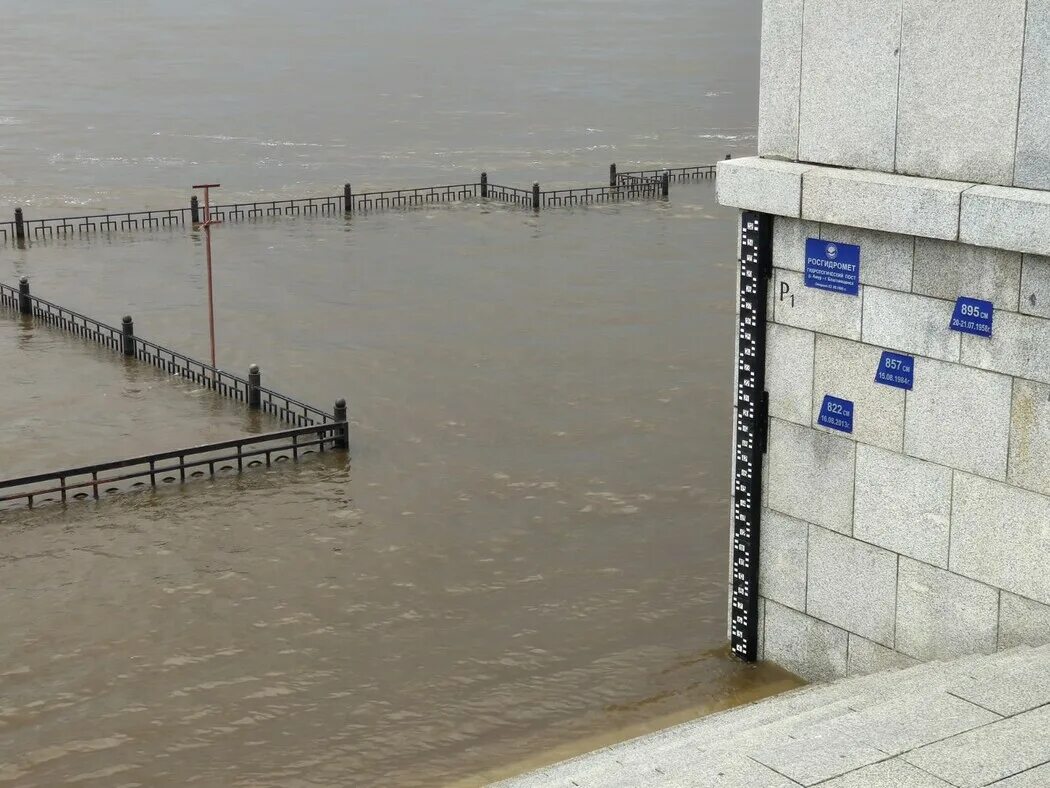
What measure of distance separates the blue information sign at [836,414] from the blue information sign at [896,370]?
47 cm

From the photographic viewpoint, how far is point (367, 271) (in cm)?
3919

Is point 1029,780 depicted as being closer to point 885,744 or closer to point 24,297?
point 885,744

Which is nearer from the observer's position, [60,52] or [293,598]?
[293,598]

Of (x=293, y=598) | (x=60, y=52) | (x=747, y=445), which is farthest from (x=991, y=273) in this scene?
(x=60, y=52)

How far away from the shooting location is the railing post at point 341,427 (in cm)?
2361

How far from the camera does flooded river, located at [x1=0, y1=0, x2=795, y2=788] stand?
14.8 metres

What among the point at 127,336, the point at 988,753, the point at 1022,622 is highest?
the point at 988,753

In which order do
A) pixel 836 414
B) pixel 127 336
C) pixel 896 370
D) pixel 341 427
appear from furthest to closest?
pixel 127 336
pixel 341 427
pixel 836 414
pixel 896 370

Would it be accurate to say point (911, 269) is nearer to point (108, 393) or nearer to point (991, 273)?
point (991, 273)

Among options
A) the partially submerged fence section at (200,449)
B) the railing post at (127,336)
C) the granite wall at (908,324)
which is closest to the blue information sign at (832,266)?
the granite wall at (908,324)

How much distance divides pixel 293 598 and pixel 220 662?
1.91 meters

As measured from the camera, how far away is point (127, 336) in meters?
29.8

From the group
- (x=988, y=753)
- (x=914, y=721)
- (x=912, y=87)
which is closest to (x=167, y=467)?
(x=912, y=87)

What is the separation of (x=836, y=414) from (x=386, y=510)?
1001cm
